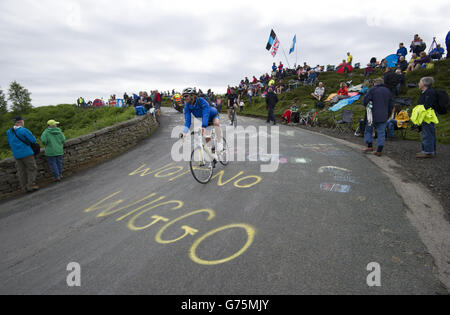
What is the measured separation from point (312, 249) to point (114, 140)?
10842mm

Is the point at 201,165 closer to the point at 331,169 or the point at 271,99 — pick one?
the point at 331,169

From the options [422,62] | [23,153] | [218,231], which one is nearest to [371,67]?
[422,62]

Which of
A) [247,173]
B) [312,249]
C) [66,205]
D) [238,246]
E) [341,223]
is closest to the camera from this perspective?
[312,249]

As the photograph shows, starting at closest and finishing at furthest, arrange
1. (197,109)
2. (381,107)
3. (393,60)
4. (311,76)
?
(197,109) → (381,107) → (393,60) → (311,76)

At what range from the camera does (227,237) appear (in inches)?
134

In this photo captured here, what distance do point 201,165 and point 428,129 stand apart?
252 inches

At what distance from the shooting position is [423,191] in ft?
14.5

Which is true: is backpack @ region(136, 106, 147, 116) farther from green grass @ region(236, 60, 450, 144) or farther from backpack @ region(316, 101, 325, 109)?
backpack @ region(316, 101, 325, 109)

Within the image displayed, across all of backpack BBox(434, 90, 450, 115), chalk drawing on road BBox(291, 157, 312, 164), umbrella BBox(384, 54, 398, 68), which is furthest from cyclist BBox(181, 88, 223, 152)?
umbrella BBox(384, 54, 398, 68)

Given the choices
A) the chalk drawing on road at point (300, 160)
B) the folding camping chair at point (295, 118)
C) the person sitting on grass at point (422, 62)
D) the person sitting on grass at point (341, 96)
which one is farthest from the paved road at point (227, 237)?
the person sitting on grass at point (422, 62)

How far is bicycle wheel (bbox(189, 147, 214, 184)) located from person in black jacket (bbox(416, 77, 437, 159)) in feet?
19.9

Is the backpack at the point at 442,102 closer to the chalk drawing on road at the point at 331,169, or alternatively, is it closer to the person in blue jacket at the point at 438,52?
the chalk drawing on road at the point at 331,169
